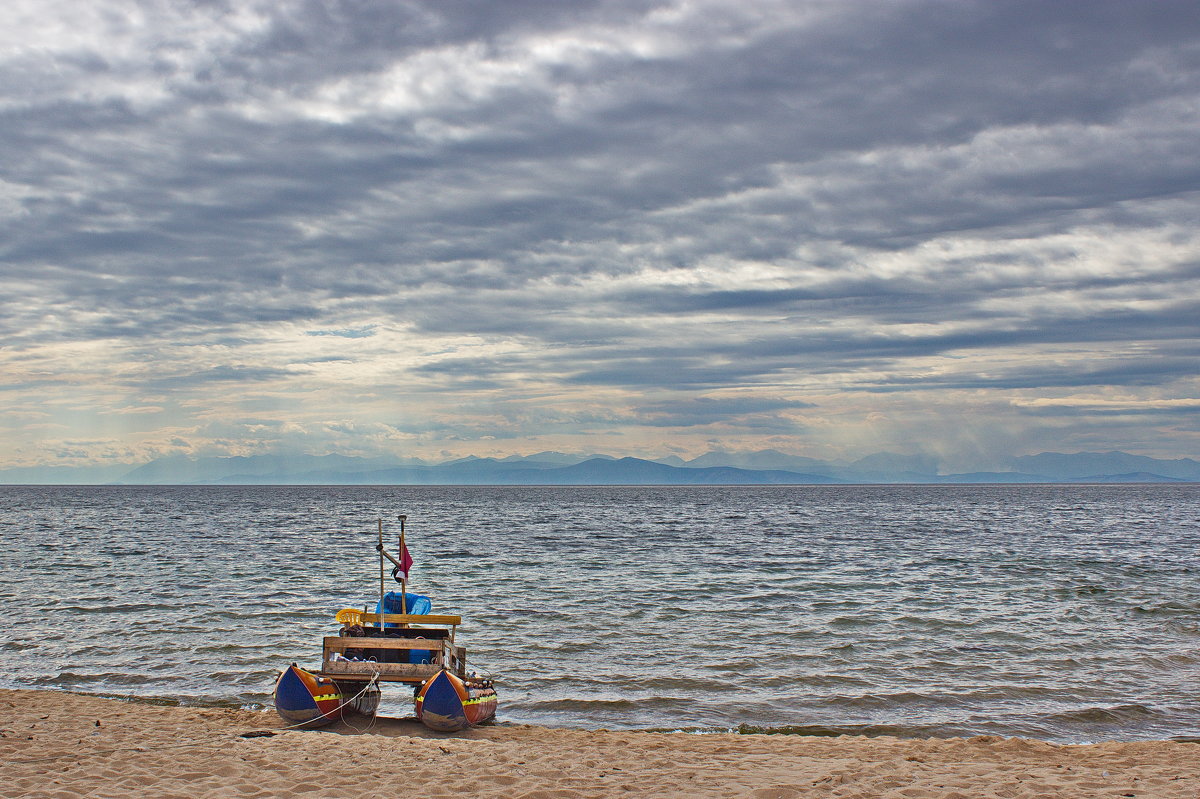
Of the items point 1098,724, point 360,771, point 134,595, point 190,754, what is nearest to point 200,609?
point 134,595

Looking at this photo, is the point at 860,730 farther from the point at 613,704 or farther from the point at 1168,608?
the point at 1168,608

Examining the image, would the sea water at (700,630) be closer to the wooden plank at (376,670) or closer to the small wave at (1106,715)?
the small wave at (1106,715)

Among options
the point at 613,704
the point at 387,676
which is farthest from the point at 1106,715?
the point at 387,676

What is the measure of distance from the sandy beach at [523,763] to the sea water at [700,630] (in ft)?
6.50

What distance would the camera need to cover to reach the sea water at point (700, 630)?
17422 millimetres

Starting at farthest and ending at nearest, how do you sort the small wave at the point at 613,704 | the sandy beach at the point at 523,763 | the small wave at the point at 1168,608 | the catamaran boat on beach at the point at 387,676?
1. the small wave at the point at 1168,608
2. the small wave at the point at 613,704
3. the catamaran boat on beach at the point at 387,676
4. the sandy beach at the point at 523,763

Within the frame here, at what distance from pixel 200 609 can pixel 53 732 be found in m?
15.1

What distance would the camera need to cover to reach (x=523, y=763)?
1245cm

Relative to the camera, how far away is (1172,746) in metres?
14.1

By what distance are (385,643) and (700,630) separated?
1099cm

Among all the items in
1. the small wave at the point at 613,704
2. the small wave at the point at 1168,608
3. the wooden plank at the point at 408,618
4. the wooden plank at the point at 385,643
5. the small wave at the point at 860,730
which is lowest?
the small wave at the point at 1168,608

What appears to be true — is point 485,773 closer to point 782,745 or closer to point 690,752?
point 690,752

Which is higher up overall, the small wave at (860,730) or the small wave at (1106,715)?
the small wave at (860,730)

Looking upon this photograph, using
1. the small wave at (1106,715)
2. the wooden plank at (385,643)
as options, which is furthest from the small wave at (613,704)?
the small wave at (1106,715)
